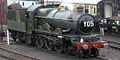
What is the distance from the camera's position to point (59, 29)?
16.1m

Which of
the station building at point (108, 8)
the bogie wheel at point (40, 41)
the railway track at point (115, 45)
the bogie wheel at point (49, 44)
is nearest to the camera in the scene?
the bogie wheel at point (49, 44)

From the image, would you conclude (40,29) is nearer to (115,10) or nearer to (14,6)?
(14,6)

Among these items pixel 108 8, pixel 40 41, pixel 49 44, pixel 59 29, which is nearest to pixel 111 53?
pixel 59 29

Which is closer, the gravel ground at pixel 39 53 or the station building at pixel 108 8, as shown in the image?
the gravel ground at pixel 39 53

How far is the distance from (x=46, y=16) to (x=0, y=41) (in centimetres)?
525

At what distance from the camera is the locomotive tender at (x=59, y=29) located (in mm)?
14938

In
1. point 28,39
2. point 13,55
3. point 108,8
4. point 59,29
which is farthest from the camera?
point 108,8

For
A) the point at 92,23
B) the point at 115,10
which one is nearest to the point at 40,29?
the point at 92,23

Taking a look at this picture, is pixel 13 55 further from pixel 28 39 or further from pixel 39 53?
pixel 28 39

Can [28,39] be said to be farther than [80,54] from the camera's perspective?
Yes

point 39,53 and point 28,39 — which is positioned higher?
point 28,39

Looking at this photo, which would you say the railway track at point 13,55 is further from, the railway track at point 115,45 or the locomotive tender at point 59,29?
the railway track at point 115,45

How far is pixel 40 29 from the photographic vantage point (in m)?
17.8

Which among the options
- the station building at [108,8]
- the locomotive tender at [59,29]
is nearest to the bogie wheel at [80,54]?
the locomotive tender at [59,29]
